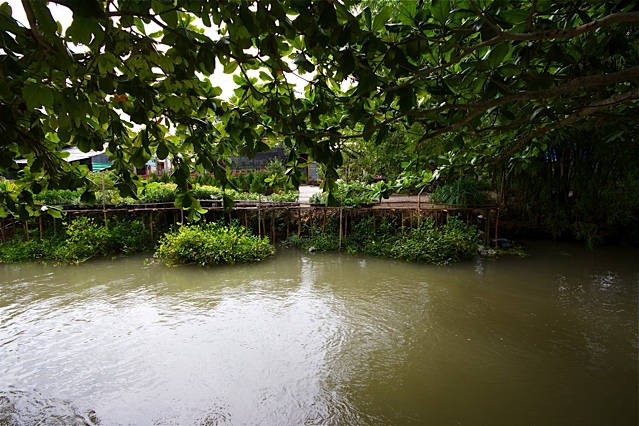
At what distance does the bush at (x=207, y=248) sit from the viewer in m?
6.84

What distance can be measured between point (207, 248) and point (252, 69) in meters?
5.35

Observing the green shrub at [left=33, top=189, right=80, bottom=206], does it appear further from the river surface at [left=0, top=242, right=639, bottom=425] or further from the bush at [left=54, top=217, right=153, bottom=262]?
the river surface at [left=0, top=242, right=639, bottom=425]

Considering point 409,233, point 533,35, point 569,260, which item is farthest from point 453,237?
point 533,35

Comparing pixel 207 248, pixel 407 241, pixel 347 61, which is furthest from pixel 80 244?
pixel 347 61

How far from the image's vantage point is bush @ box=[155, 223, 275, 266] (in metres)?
6.84

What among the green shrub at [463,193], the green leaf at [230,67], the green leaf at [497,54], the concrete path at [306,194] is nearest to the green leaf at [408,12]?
the green leaf at [497,54]

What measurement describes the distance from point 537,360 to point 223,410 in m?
2.95

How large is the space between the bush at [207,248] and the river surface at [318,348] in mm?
446

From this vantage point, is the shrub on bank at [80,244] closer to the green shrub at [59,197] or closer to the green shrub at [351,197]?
the green shrub at [59,197]

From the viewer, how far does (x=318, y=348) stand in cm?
385

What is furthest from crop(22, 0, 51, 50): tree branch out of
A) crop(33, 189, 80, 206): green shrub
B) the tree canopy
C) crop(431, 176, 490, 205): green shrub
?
crop(33, 189, 80, 206): green shrub

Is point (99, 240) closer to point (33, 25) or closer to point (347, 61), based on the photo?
point (33, 25)

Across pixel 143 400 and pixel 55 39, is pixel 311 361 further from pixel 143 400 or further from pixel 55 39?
pixel 55 39

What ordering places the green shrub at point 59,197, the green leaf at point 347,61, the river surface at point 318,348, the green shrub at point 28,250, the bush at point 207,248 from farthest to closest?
the green shrub at point 59,197 → the green shrub at point 28,250 → the bush at point 207,248 → the river surface at point 318,348 → the green leaf at point 347,61
